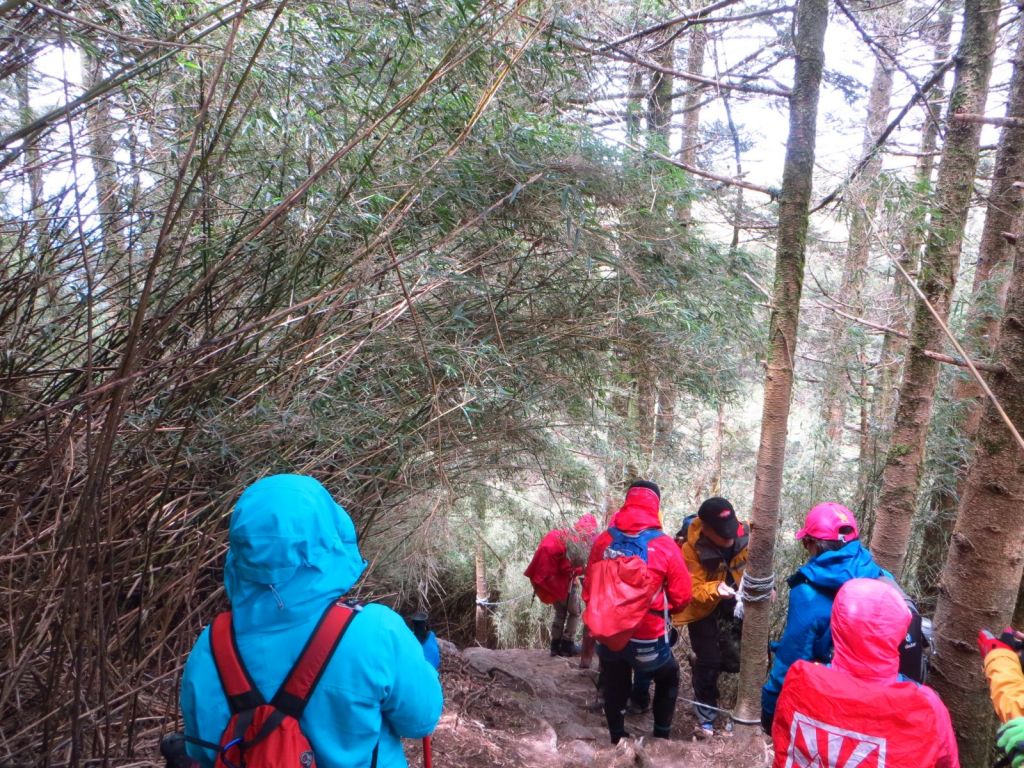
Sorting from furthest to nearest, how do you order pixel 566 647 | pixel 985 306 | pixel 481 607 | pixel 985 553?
pixel 481 607 < pixel 566 647 < pixel 985 306 < pixel 985 553

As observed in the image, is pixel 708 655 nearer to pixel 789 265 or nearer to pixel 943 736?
pixel 943 736

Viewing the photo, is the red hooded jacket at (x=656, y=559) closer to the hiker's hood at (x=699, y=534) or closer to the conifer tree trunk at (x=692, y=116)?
the hiker's hood at (x=699, y=534)

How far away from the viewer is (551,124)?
390 cm

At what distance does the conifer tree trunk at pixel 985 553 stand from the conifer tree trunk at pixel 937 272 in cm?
108

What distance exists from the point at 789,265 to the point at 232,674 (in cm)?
359

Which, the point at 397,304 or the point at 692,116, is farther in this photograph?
the point at 692,116

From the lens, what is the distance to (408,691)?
1729 millimetres

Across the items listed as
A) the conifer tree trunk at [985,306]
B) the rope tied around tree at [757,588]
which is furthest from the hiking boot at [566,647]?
the conifer tree trunk at [985,306]

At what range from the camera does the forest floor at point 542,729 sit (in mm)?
3867

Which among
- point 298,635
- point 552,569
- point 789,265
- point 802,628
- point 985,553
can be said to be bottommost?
point 552,569

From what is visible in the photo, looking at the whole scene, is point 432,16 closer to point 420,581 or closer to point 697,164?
point 420,581

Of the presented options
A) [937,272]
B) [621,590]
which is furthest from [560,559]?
[937,272]

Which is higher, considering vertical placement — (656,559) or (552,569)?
(656,559)

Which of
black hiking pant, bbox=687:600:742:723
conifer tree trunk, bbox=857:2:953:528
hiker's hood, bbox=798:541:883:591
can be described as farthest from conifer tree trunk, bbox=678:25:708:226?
hiker's hood, bbox=798:541:883:591
